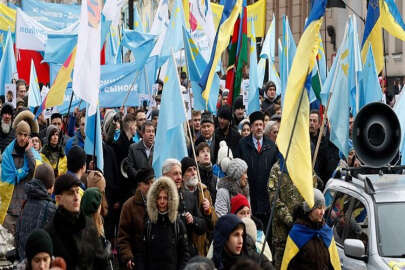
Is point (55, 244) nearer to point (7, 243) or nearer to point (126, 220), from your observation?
point (7, 243)

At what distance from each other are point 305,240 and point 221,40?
6.21 metres

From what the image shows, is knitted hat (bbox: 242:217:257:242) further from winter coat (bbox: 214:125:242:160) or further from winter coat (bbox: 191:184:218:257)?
winter coat (bbox: 214:125:242:160)

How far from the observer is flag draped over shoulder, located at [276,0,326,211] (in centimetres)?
871

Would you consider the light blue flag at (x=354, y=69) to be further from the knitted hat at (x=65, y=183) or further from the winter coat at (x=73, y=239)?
the winter coat at (x=73, y=239)

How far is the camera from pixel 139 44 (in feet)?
66.2

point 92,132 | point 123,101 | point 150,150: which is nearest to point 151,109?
point 123,101

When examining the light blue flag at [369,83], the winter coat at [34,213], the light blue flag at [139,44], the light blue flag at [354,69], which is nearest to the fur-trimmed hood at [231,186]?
the winter coat at [34,213]

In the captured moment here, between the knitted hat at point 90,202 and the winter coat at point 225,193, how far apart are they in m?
2.19

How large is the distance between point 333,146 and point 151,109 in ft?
13.6

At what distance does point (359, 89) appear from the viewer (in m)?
16.2

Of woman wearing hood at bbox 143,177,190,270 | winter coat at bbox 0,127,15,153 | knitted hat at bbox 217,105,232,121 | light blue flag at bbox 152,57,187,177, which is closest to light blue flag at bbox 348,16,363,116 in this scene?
knitted hat at bbox 217,105,232,121

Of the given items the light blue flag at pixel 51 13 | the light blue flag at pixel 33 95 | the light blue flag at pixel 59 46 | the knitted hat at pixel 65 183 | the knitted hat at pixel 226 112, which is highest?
the light blue flag at pixel 51 13

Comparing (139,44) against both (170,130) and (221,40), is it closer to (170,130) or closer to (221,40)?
(221,40)

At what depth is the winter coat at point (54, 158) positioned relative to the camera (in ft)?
42.9
